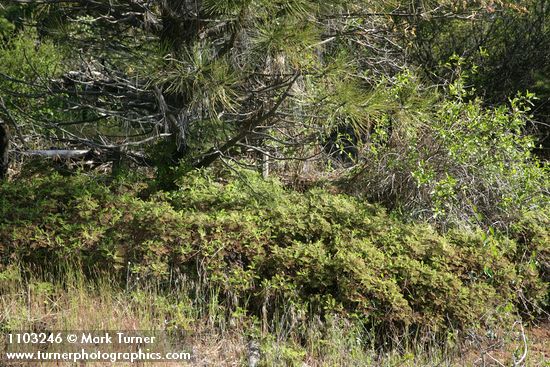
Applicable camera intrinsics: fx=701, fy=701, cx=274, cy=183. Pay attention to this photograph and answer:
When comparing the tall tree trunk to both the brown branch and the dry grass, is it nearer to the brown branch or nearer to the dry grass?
the brown branch

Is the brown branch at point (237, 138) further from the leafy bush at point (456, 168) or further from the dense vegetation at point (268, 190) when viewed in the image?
the leafy bush at point (456, 168)

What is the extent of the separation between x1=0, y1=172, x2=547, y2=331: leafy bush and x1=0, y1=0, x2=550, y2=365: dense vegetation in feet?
0.05

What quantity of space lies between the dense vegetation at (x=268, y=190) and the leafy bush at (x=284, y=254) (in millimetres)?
15

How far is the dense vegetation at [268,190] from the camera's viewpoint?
494 cm

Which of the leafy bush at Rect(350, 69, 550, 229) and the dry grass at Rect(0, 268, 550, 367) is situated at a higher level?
the leafy bush at Rect(350, 69, 550, 229)

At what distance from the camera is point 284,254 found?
5.01 m

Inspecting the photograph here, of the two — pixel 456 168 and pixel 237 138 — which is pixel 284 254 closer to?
pixel 237 138

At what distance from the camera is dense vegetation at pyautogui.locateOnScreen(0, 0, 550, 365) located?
4.94 metres

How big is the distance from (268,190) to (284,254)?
3.71ft

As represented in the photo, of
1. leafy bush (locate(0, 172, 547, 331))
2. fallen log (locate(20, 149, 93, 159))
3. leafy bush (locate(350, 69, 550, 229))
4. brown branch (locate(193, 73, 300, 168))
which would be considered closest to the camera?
leafy bush (locate(0, 172, 547, 331))

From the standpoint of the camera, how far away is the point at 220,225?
5.15 m

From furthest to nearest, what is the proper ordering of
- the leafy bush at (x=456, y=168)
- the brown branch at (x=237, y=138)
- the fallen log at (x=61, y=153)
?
the fallen log at (x=61, y=153)
the leafy bush at (x=456, y=168)
the brown branch at (x=237, y=138)

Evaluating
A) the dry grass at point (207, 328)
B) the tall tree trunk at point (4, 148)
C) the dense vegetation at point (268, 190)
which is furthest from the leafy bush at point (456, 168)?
the tall tree trunk at point (4, 148)

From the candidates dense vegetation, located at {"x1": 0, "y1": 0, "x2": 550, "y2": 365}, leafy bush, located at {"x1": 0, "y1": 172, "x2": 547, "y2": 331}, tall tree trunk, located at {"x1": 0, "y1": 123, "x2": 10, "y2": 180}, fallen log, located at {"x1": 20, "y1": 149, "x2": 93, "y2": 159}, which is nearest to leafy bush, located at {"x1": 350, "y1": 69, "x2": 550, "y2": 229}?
dense vegetation, located at {"x1": 0, "y1": 0, "x2": 550, "y2": 365}
